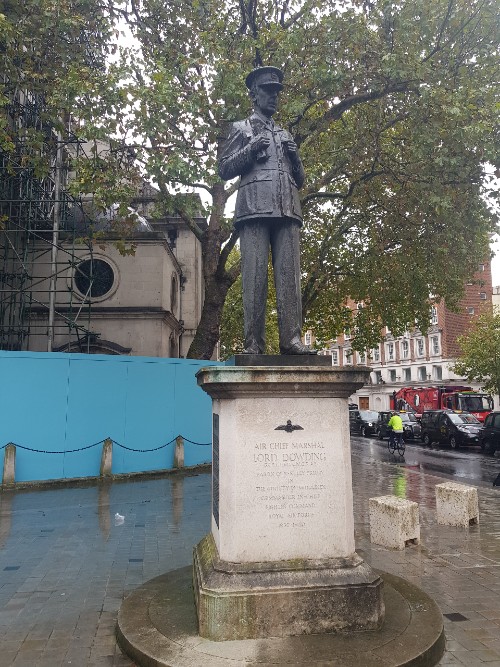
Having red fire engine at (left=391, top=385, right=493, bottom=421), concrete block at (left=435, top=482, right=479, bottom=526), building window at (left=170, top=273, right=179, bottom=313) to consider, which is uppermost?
building window at (left=170, top=273, right=179, bottom=313)

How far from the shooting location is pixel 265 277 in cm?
512

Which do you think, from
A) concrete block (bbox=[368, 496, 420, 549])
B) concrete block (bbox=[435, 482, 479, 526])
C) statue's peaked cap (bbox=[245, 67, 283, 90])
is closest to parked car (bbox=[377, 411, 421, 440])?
concrete block (bbox=[435, 482, 479, 526])

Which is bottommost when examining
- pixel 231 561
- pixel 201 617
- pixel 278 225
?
pixel 201 617

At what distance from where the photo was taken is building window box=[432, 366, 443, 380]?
51700mm

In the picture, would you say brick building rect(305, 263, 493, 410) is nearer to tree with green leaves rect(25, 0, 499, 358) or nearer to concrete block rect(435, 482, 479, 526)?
tree with green leaves rect(25, 0, 499, 358)

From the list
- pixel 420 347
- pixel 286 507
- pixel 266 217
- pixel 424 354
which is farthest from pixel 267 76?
pixel 420 347

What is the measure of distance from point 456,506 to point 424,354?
1857 inches

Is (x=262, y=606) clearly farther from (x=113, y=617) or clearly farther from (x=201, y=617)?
(x=113, y=617)

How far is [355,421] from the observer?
3634 cm

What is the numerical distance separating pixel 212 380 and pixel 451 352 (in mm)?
50492

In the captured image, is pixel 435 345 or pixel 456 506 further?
pixel 435 345

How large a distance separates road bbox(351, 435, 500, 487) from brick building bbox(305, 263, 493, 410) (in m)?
20.4

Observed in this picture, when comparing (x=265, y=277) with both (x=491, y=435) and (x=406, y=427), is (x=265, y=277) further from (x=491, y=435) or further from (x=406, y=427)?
(x=406, y=427)

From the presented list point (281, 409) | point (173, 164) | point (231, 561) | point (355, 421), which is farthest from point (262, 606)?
point (355, 421)
